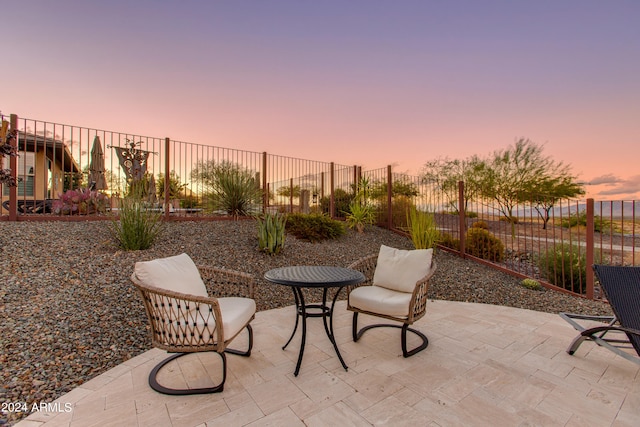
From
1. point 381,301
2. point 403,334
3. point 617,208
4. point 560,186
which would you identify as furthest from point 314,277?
point 560,186

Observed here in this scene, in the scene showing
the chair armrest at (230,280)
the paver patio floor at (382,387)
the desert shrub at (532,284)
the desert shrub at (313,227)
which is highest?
the desert shrub at (313,227)

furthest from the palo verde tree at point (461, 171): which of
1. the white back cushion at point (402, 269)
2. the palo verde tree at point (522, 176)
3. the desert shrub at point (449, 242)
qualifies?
the white back cushion at point (402, 269)

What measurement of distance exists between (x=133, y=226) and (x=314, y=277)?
341cm

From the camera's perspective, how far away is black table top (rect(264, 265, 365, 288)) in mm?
1980

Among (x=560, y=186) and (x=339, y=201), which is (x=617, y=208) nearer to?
(x=339, y=201)

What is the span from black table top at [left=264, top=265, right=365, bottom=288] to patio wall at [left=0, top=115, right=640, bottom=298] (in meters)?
3.54

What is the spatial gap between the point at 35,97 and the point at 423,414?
9624 mm

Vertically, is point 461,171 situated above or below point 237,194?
above

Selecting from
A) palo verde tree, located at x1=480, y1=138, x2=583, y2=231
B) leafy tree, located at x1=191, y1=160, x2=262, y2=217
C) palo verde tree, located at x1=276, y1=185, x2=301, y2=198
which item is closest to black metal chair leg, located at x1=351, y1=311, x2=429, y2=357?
leafy tree, located at x1=191, y1=160, x2=262, y2=217

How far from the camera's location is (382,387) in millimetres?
1828

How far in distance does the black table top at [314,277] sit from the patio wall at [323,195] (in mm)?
3541

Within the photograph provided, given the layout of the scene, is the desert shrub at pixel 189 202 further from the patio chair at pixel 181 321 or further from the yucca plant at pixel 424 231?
the patio chair at pixel 181 321

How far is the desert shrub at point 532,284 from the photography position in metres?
4.68

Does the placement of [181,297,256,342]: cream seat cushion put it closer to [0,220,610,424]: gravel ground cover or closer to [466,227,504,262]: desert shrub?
[0,220,610,424]: gravel ground cover
